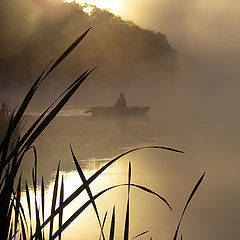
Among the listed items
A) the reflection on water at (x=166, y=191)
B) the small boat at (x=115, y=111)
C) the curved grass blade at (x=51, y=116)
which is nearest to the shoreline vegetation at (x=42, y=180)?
the curved grass blade at (x=51, y=116)

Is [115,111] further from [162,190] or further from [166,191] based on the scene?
[166,191]

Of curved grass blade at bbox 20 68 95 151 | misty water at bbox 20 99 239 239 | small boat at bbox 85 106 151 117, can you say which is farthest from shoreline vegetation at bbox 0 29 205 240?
small boat at bbox 85 106 151 117

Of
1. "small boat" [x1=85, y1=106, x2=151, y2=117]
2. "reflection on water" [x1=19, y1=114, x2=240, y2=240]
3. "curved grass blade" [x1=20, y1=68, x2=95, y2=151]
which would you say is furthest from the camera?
"small boat" [x1=85, y1=106, x2=151, y2=117]

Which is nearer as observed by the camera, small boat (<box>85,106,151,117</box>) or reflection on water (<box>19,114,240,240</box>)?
reflection on water (<box>19,114,240,240</box>)

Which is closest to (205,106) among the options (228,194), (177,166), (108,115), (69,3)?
(108,115)

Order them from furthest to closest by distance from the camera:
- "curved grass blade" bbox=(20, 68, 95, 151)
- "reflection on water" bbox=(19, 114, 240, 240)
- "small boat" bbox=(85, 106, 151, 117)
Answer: "small boat" bbox=(85, 106, 151, 117), "reflection on water" bbox=(19, 114, 240, 240), "curved grass blade" bbox=(20, 68, 95, 151)

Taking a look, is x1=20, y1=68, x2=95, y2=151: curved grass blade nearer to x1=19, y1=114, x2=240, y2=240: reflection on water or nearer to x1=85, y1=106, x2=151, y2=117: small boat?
x1=19, y1=114, x2=240, y2=240: reflection on water

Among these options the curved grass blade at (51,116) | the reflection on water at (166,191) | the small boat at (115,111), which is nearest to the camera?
the curved grass blade at (51,116)

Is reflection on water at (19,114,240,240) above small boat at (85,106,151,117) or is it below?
below

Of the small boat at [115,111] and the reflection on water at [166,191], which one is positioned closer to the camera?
the reflection on water at [166,191]

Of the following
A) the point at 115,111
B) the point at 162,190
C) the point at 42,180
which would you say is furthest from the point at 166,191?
the point at 115,111

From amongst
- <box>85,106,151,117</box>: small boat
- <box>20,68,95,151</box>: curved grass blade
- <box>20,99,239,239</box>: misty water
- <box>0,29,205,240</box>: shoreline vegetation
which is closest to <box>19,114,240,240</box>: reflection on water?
<box>20,99,239,239</box>: misty water

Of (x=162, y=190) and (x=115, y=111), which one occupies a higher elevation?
(x=115, y=111)

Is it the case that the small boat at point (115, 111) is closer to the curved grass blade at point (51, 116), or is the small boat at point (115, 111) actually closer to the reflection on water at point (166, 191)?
the reflection on water at point (166, 191)
